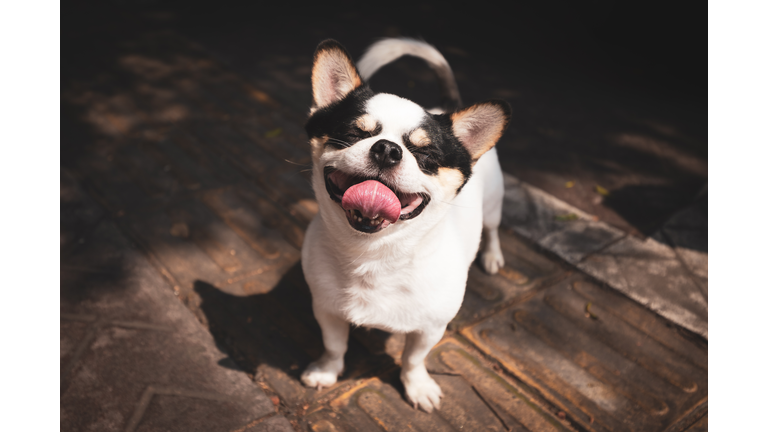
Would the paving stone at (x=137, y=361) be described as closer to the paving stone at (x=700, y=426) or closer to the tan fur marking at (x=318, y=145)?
the tan fur marking at (x=318, y=145)

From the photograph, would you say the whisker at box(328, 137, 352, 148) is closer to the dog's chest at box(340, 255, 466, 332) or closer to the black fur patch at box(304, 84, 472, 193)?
the black fur patch at box(304, 84, 472, 193)

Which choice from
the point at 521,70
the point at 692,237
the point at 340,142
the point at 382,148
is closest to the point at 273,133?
the point at 340,142

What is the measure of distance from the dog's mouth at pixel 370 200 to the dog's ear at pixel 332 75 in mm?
384

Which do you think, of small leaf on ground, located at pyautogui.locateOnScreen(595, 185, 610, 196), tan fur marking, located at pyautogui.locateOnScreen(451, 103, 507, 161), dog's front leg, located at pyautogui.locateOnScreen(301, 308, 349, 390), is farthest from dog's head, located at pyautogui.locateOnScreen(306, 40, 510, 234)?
small leaf on ground, located at pyautogui.locateOnScreen(595, 185, 610, 196)

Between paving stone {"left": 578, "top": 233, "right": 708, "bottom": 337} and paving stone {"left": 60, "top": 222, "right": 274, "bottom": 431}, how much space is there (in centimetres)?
231

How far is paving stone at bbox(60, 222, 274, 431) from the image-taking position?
2.35 m

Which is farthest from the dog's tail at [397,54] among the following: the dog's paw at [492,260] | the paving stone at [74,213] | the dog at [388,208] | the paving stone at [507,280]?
the paving stone at [74,213]

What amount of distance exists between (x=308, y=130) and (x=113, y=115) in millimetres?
3445

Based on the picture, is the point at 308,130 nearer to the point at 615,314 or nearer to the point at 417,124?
the point at 417,124

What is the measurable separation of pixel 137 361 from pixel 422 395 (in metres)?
1.43

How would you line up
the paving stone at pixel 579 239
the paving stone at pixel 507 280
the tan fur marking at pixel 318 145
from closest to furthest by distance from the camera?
the tan fur marking at pixel 318 145 < the paving stone at pixel 507 280 < the paving stone at pixel 579 239

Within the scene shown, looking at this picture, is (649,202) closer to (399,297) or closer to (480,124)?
(480,124)

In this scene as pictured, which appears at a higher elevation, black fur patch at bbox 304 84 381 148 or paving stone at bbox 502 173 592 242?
black fur patch at bbox 304 84 381 148

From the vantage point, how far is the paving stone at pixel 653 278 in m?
3.15
